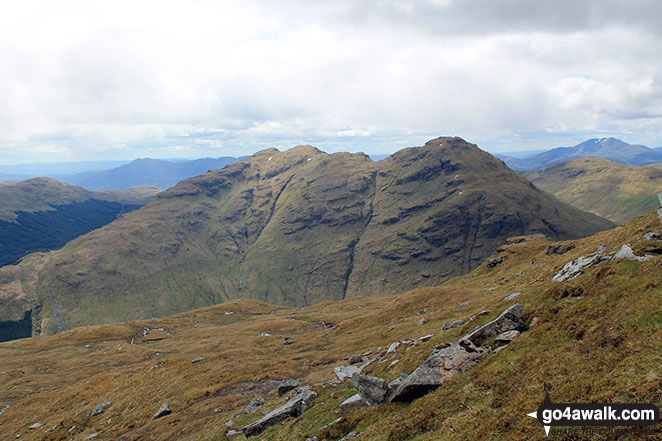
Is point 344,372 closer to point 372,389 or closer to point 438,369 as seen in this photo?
point 372,389

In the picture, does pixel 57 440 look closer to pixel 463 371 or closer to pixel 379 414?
pixel 379 414

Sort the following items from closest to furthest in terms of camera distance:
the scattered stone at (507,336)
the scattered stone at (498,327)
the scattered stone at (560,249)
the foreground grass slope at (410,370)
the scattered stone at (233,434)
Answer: the foreground grass slope at (410,370) < the scattered stone at (507,336) < the scattered stone at (498,327) < the scattered stone at (233,434) < the scattered stone at (560,249)

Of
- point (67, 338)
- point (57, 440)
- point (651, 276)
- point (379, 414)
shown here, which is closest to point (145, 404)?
point (57, 440)

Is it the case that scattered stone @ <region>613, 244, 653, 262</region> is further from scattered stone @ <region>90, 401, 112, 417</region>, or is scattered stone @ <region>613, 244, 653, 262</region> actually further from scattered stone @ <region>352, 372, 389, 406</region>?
scattered stone @ <region>90, 401, 112, 417</region>

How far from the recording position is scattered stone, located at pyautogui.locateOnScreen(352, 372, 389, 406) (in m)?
24.6

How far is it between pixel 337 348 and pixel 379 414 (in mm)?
49055

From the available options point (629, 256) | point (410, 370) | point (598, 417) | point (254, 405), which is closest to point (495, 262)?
point (629, 256)

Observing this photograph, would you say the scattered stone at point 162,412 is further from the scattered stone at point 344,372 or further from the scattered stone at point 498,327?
the scattered stone at point 498,327

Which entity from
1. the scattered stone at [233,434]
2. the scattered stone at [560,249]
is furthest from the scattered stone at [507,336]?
the scattered stone at [560,249]

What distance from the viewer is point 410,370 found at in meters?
31.9

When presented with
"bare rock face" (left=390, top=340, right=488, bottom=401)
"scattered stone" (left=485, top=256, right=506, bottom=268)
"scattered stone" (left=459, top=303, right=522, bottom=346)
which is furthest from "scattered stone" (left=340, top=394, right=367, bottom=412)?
"scattered stone" (left=485, top=256, right=506, bottom=268)

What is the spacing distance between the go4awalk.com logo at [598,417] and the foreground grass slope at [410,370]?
50 cm

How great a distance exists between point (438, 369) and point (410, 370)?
8.85m

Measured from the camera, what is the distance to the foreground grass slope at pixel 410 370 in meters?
15.8
